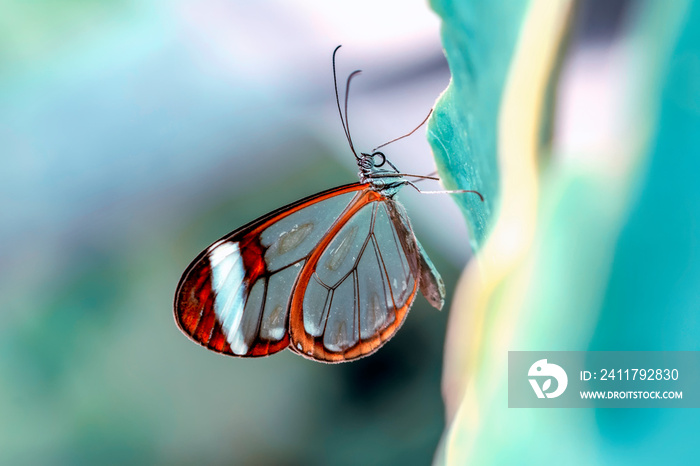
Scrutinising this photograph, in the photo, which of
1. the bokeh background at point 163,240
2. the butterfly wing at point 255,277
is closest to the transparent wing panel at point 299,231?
the butterfly wing at point 255,277

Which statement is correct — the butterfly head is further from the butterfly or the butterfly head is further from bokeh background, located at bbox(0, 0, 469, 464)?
bokeh background, located at bbox(0, 0, 469, 464)

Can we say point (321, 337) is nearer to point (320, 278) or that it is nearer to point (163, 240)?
point (320, 278)

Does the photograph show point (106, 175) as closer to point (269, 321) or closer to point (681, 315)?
point (269, 321)

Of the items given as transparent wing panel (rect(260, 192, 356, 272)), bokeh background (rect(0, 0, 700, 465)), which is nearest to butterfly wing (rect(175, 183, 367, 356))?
transparent wing panel (rect(260, 192, 356, 272))

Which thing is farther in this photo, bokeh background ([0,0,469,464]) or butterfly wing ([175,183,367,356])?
bokeh background ([0,0,469,464])

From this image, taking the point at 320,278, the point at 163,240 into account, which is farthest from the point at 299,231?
the point at 163,240

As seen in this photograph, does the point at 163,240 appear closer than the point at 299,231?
No

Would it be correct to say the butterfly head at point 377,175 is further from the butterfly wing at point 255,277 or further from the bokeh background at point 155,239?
the bokeh background at point 155,239
